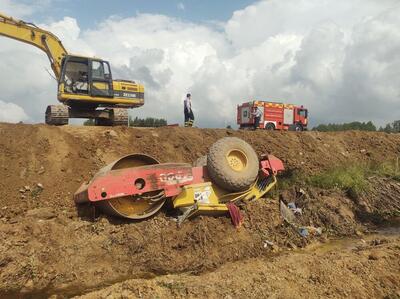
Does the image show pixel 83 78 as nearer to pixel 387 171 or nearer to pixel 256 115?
pixel 387 171

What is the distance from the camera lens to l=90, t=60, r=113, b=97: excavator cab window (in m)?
13.9

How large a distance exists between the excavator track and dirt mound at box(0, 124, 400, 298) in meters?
1.57

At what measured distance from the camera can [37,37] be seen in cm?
1403

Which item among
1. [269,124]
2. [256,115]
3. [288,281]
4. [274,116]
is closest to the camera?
[288,281]

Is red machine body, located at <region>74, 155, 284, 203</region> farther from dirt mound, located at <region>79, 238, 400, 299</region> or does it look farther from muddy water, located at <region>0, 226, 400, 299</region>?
dirt mound, located at <region>79, 238, 400, 299</region>

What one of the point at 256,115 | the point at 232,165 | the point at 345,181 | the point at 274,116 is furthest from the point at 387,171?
the point at 274,116

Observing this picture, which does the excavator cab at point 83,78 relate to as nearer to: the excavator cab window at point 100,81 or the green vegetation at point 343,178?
the excavator cab window at point 100,81

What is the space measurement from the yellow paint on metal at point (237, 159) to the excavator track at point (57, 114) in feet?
21.6

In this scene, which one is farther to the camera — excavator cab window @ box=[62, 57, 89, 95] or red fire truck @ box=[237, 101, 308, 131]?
red fire truck @ box=[237, 101, 308, 131]

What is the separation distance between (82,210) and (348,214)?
237 inches

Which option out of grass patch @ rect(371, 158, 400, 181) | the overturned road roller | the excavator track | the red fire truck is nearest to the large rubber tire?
the overturned road roller

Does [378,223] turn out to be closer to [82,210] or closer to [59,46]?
[82,210]

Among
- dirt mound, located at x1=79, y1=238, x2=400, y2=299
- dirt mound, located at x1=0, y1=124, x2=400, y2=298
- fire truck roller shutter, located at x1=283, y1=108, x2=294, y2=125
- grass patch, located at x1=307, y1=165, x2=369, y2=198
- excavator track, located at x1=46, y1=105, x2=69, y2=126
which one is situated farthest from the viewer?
fire truck roller shutter, located at x1=283, y1=108, x2=294, y2=125

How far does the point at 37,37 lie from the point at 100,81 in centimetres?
250
